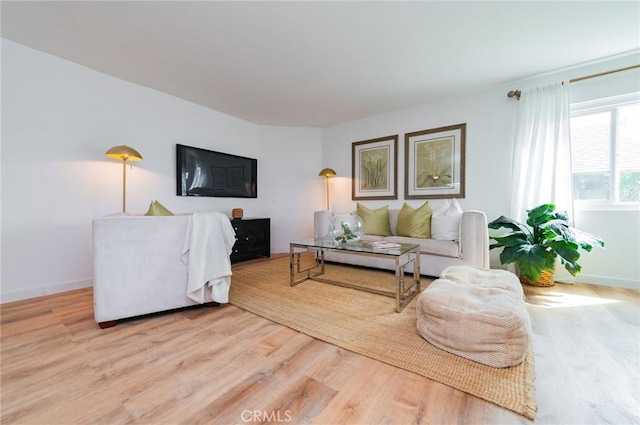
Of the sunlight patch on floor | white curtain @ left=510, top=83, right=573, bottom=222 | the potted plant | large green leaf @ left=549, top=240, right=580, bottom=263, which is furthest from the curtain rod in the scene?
the sunlight patch on floor

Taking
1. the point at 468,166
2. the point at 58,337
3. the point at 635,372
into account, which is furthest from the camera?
the point at 468,166

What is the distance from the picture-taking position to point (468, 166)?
3.29m

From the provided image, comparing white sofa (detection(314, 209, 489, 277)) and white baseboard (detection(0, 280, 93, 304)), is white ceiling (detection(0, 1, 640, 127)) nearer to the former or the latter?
white sofa (detection(314, 209, 489, 277))

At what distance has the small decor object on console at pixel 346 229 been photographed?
8.15 ft

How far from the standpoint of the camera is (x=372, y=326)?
1671 mm

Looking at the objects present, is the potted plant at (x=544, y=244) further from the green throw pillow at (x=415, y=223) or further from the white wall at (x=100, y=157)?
the green throw pillow at (x=415, y=223)

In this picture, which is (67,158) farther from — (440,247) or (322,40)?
(440,247)

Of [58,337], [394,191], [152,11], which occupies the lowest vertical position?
[58,337]

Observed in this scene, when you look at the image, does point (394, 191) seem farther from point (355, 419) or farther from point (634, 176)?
point (355, 419)

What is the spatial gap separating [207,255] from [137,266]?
458 millimetres

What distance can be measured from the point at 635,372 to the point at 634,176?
2409 mm

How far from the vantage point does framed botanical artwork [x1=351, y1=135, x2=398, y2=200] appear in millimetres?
3928

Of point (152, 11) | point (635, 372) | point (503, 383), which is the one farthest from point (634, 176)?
point (152, 11)

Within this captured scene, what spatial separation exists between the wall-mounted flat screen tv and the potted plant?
11.8ft
